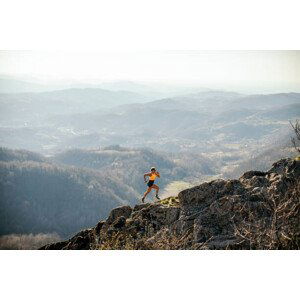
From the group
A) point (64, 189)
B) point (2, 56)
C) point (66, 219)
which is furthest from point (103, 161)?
point (2, 56)

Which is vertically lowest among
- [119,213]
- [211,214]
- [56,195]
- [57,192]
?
[56,195]

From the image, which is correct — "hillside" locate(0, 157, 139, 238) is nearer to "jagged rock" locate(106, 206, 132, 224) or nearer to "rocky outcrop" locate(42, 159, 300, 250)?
"jagged rock" locate(106, 206, 132, 224)

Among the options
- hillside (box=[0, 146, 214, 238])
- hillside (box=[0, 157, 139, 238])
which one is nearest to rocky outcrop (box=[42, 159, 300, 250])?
hillside (box=[0, 146, 214, 238])

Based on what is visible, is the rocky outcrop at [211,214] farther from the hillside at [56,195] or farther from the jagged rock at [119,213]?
the hillside at [56,195]

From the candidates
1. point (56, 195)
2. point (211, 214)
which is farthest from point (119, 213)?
point (56, 195)

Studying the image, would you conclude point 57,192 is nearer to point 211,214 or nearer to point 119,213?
point 119,213

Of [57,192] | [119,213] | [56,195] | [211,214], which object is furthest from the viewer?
[57,192]

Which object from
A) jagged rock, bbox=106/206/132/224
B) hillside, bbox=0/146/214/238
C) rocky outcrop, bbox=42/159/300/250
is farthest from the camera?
hillside, bbox=0/146/214/238

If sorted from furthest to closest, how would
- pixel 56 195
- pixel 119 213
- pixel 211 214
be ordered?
1. pixel 56 195
2. pixel 119 213
3. pixel 211 214

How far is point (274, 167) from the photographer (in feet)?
36.0

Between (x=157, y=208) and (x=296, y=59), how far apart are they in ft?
18.6

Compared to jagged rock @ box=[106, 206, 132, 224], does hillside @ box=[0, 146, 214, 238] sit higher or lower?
lower

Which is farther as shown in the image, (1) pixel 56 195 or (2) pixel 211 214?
(1) pixel 56 195

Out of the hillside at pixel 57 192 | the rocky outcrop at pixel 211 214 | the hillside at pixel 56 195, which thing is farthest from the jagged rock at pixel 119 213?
the hillside at pixel 56 195
